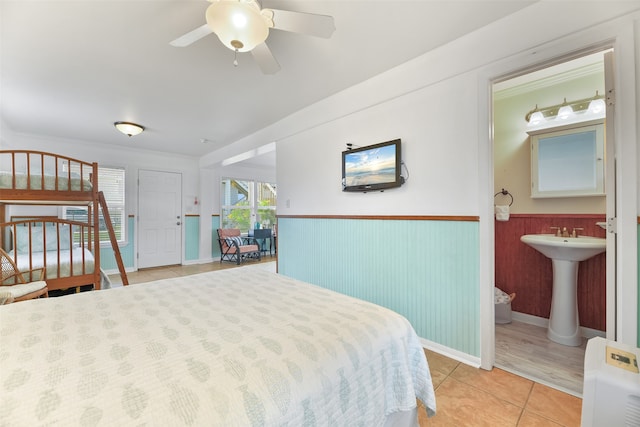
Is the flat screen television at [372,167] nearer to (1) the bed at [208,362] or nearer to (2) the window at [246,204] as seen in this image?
(1) the bed at [208,362]

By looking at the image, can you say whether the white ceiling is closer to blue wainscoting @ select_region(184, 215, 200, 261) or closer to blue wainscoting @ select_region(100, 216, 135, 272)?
blue wainscoting @ select_region(100, 216, 135, 272)

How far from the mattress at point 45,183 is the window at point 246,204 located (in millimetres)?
3442

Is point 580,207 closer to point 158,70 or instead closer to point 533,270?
point 533,270

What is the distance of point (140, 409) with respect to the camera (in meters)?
0.62

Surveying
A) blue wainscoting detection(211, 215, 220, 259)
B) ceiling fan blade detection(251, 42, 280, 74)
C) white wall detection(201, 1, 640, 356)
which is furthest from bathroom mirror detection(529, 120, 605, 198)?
blue wainscoting detection(211, 215, 220, 259)

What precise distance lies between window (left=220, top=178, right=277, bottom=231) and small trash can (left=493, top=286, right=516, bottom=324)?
4976 mm

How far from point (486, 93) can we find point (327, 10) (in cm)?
120

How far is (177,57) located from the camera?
2.11 metres

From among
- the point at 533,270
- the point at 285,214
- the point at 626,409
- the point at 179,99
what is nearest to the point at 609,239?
the point at 626,409

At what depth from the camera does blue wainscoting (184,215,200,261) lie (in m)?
5.61

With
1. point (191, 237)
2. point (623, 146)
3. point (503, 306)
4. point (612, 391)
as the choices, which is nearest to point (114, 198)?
point (191, 237)

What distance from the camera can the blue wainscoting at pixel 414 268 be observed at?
1.91 m

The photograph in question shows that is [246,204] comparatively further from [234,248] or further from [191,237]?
[191,237]

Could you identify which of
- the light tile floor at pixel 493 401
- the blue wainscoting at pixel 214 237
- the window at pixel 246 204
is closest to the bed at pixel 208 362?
the light tile floor at pixel 493 401
